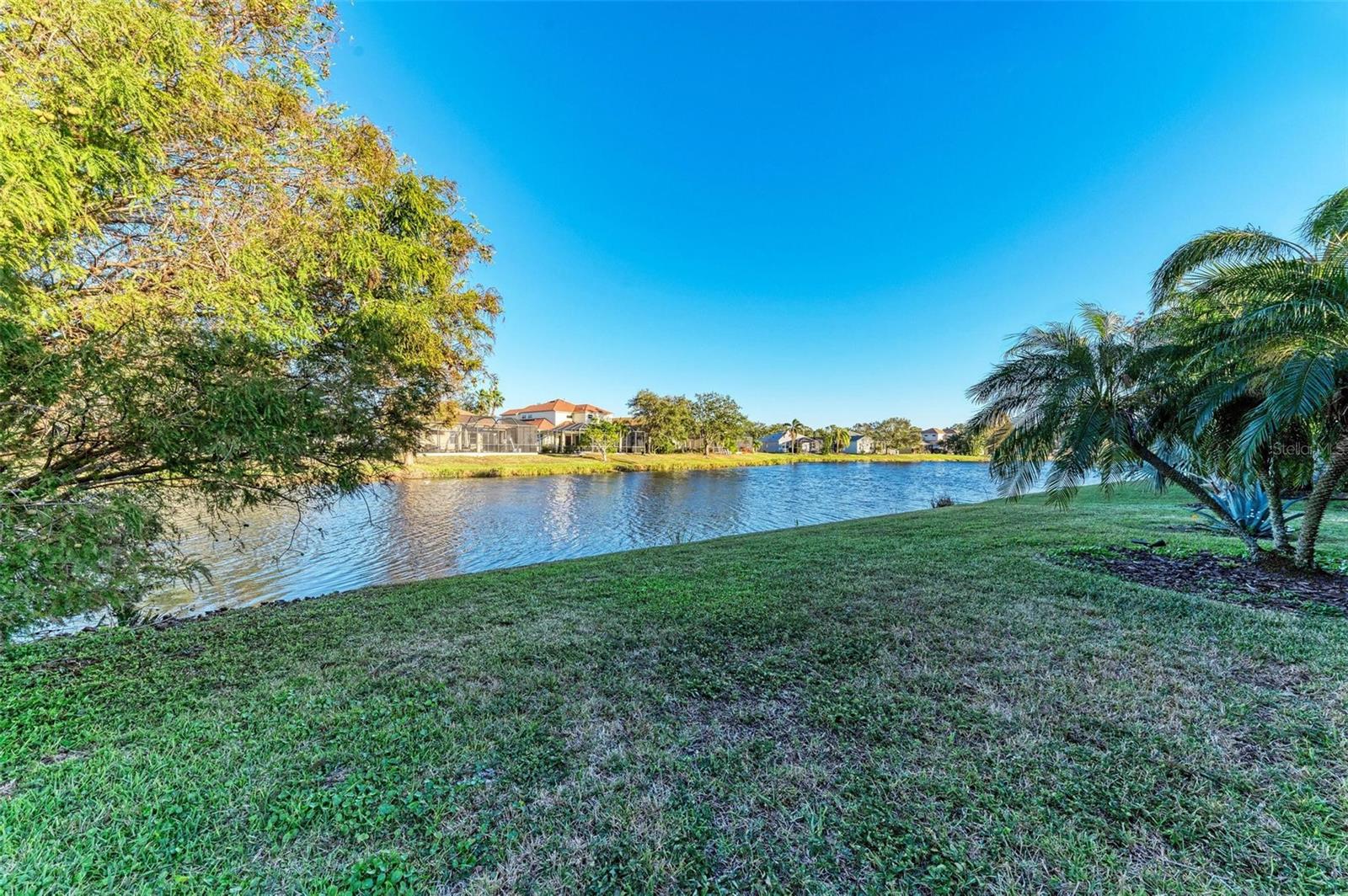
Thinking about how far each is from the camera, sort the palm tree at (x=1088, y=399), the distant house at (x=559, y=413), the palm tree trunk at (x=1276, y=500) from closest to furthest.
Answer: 1. the palm tree trunk at (x=1276, y=500)
2. the palm tree at (x=1088, y=399)
3. the distant house at (x=559, y=413)

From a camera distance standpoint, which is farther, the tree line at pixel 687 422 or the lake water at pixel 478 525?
the tree line at pixel 687 422

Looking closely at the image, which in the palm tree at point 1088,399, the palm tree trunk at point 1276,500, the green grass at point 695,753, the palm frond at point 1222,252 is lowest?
the green grass at point 695,753

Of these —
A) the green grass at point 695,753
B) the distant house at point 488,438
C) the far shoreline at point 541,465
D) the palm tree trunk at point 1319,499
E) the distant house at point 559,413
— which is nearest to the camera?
the green grass at point 695,753

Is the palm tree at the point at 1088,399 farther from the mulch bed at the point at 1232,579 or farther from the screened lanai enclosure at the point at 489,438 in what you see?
the screened lanai enclosure at the point at 489,438

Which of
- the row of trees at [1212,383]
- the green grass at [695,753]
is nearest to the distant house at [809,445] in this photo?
the row of trees at [1212,383]

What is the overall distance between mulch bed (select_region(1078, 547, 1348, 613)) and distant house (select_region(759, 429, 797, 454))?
71.2 m

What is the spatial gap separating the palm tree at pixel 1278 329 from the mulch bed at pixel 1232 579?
405 mm

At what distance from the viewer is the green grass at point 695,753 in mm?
1793

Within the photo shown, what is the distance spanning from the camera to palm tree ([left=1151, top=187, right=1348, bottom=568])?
445 cm

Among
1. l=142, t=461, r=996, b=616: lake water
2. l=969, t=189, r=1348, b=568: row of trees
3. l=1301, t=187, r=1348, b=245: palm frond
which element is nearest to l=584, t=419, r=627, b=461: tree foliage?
l=142, t=461, r=996, b=616: lake water

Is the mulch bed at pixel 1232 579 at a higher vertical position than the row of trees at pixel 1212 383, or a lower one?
lower

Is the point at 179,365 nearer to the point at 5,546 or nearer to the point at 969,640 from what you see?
the point at 5,546

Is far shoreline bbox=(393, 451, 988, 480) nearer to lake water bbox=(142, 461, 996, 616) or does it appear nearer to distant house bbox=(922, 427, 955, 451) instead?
lake water bbox=(142, 461, 996, 616)

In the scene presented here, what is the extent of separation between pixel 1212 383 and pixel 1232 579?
7.32 ft
